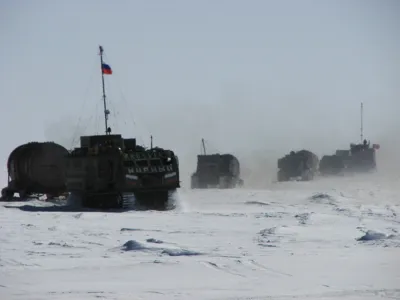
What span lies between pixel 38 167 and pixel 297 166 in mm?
41049

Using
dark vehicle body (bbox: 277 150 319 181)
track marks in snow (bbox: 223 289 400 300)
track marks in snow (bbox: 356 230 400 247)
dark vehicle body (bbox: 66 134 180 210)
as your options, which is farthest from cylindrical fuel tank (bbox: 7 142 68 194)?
dark vehicle body (bbox: 277 150 319 181)

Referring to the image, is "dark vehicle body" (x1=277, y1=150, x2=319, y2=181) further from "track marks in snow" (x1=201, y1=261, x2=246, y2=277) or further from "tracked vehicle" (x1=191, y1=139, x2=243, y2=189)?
"track marks in snow" (x1=201, y1=261, x2=246, y2=277)

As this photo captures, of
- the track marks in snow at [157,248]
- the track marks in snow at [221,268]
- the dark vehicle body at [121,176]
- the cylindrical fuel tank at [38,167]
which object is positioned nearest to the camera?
the track marks in snow at [221,268]

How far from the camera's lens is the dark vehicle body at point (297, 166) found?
2916 inches

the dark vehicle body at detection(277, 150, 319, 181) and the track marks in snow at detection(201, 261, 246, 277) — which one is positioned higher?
the dark vehicle body at detection(277, 150, 319, 181)

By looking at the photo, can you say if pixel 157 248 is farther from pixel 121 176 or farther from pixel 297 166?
pixel 297 166

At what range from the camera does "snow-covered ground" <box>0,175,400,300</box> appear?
12.3m

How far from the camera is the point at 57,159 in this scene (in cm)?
3659

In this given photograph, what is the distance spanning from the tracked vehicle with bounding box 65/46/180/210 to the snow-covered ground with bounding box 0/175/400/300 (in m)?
3.34

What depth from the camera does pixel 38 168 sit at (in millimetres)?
36875

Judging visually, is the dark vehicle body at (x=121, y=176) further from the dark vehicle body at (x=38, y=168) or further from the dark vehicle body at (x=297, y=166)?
the dark vehicle body at (x=297, y=166)

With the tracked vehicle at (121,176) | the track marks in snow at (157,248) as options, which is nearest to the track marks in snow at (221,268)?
the track marks in snow at (157,248)

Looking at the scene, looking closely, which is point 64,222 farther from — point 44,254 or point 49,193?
point 49,193

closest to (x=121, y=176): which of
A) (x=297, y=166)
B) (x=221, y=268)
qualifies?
(x=221, y=268)
